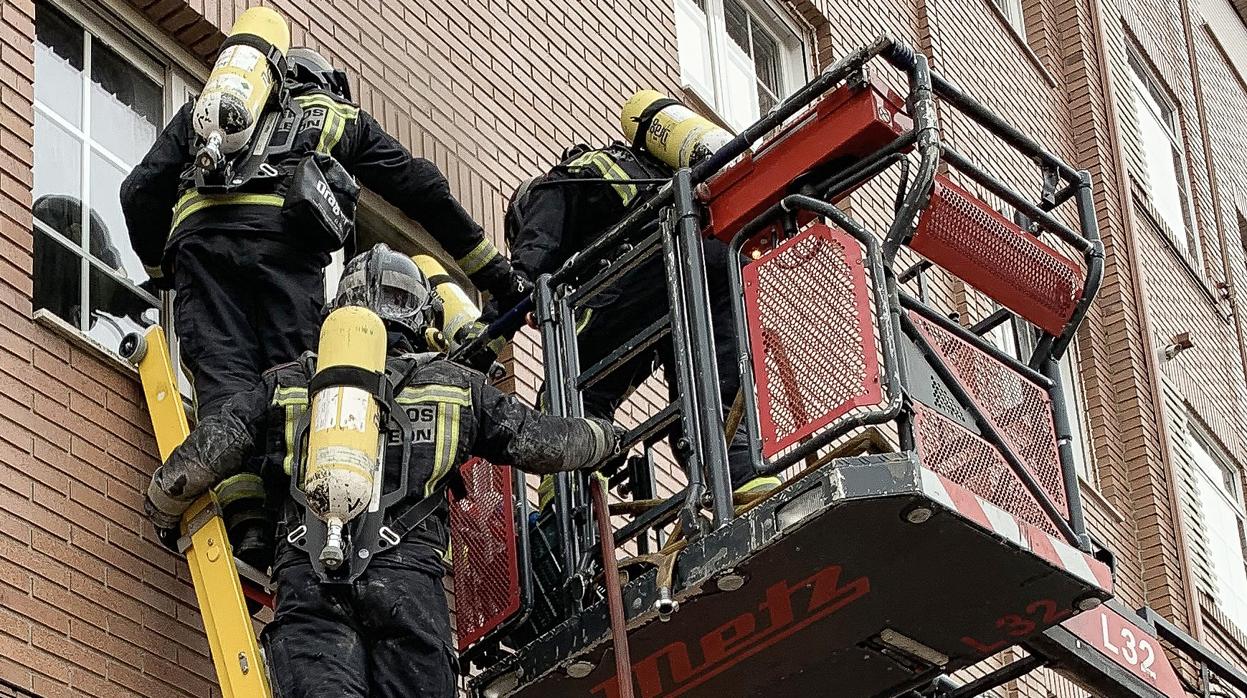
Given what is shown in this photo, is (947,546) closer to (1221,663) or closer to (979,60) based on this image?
(1221,663)

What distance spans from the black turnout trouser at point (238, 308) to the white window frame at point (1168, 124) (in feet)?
38.8

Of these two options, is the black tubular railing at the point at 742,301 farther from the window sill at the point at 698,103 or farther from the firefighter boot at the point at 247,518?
the window sill at the point at 698,103

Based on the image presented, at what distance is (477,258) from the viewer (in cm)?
924

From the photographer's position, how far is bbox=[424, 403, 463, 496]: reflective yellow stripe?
25.1ft

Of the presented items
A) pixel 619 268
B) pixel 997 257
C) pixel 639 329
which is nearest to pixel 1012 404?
pixel 997 257

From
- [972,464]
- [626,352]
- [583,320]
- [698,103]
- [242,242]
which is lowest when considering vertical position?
[972,464]

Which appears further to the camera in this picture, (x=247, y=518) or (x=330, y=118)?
(x=330, y=118)

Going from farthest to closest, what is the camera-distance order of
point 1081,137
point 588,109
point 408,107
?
point 1081,137 < point 588,109 < point 408,107

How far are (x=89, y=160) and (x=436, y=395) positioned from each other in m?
1.98

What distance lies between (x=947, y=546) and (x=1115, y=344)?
9871mm

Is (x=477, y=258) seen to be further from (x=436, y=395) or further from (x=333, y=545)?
(x=333, y=545)

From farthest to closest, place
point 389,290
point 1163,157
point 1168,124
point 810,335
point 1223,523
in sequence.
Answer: point 1168,124
point 1163,157
point 1223,523
point 389,290
point 810,335

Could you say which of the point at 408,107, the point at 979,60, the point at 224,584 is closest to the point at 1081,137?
the point at 979,60

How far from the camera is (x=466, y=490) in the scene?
8773mm
